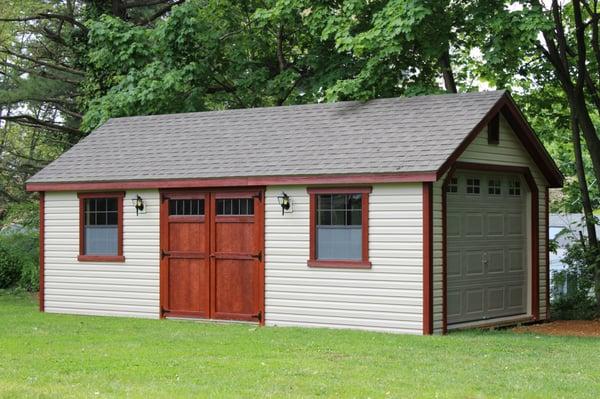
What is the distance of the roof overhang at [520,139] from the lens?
15.0 metres

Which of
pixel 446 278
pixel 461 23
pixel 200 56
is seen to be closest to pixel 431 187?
pixel 446 278

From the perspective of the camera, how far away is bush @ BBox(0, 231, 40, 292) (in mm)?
24938

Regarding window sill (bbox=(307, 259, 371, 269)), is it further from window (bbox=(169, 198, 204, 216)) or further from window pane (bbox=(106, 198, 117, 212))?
window pane (bbox=(106, 198, 117, 212))

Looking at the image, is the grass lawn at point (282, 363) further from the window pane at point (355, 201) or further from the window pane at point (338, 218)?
the window pane at point (355, 201)

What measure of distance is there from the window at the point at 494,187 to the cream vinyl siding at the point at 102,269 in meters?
5.57

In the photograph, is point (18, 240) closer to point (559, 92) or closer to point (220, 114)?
point (220, 114)

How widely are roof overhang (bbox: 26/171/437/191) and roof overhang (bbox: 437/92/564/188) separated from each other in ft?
2.02

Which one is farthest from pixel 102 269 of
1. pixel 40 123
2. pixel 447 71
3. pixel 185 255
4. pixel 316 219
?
pixel 40 123

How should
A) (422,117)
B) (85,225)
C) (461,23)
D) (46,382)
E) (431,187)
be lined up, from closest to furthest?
(46,382) < (431,187) < (422,117) < (85,225) < (461,23)

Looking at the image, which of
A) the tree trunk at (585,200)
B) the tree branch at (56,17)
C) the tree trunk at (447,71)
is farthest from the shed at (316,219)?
the tree branch at (56,17)

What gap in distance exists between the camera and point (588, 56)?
22.2m

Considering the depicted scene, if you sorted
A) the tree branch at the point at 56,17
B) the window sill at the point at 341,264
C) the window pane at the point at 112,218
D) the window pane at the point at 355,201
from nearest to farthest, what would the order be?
the window sill at the point at 341,264 < the window pane at the point at 355,201 < the window pane at the point at 112,218 < the tree branch at the point at 56,17

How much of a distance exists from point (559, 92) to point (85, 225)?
37.5 feet

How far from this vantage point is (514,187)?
17250mm
